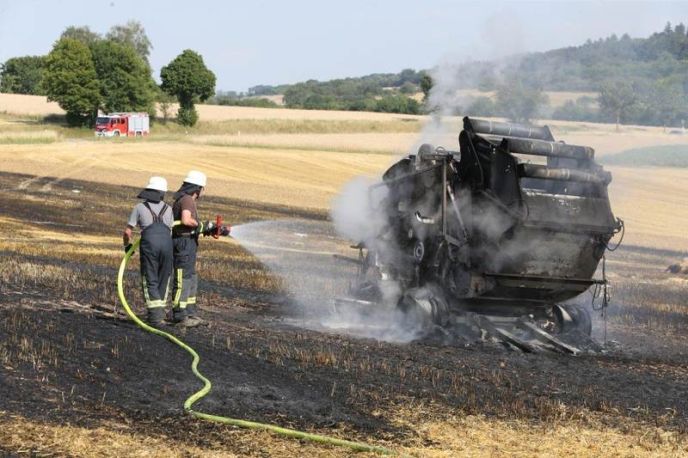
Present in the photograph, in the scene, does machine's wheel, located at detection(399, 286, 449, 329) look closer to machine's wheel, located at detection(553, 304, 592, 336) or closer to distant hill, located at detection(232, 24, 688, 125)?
machine's wheel, located at detection(553, 304, 592, 336)

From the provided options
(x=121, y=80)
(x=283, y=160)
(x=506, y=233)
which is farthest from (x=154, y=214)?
(x=121, y=80)

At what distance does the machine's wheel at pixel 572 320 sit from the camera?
48.3ft

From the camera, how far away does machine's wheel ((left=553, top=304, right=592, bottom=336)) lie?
580 inches

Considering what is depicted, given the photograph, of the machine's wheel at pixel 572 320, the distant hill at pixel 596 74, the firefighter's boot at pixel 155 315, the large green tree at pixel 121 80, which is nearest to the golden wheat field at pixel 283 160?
the distant hill at pixel 596 74

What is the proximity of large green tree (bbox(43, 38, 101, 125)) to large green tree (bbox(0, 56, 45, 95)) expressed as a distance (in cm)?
5331

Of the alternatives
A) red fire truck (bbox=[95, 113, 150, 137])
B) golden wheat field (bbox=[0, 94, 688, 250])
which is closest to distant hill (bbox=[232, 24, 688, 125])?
golden wheat field (bbox=[0, 94, 688, 250])

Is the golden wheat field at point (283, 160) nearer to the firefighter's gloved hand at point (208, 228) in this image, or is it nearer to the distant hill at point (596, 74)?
the distant hill at point (596, 74)

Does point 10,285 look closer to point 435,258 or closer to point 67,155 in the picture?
point 435,258

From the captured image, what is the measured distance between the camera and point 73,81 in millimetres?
85500

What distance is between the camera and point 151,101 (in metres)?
89.3

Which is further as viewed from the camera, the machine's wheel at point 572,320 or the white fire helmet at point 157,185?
the machine's wheel at point 572,320

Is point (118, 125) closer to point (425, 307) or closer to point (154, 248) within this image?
point (425, 307)

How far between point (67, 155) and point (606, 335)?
146ft

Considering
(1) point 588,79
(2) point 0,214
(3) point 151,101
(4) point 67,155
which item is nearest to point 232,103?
(3) point 151,101
